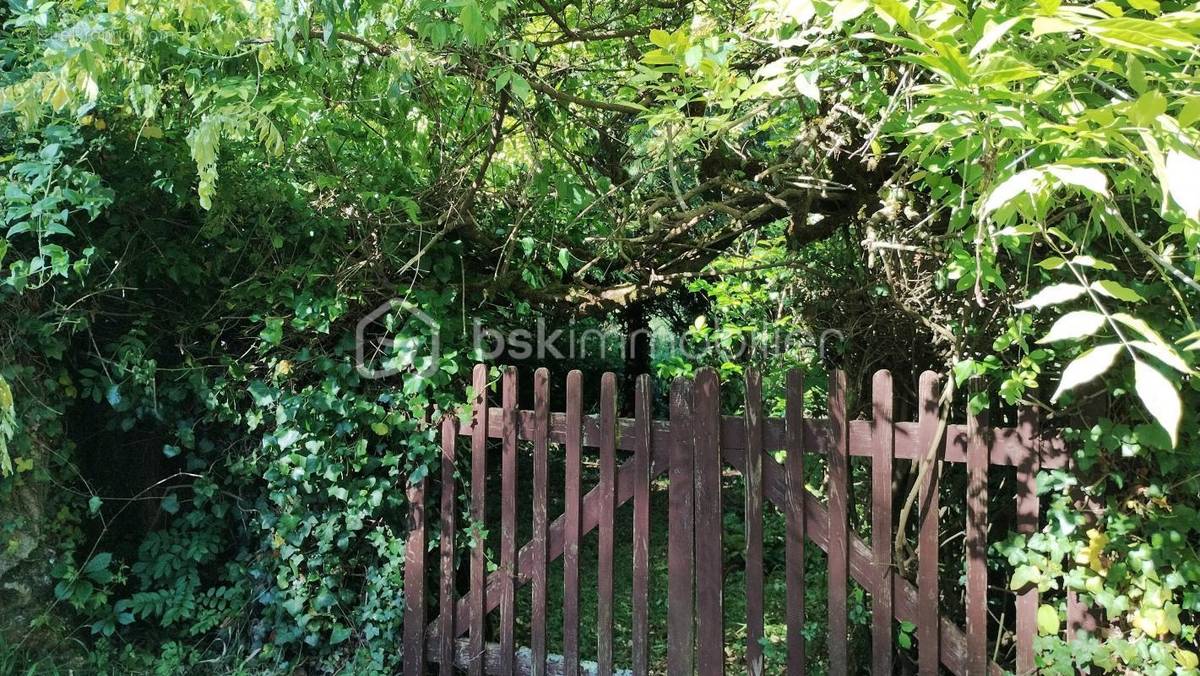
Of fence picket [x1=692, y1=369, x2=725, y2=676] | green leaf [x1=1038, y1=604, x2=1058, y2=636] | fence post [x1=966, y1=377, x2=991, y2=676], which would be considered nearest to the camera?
green leaf [x1=1038, y1=604, x2=1058, y2=636]

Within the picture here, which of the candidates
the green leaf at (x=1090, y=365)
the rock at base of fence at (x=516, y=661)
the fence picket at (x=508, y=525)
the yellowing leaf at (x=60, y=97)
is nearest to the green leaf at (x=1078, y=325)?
the green leaf at (x=1090, y=365)

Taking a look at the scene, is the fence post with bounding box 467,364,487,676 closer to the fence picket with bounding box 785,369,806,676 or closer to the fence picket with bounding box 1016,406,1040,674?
the fence picket with bounding box 785,369,806,676

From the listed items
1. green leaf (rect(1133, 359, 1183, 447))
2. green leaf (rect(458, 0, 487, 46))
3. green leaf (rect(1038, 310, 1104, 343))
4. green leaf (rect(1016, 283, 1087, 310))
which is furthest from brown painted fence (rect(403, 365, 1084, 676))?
green leaf (rect(1133, 359, 1183, 447))

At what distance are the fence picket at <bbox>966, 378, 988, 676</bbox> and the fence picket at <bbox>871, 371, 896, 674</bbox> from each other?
0.27 m

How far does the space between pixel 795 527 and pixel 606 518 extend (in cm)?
79

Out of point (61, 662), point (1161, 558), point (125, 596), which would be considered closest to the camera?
point (1161, 558)

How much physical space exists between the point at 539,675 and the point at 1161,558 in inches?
95.4

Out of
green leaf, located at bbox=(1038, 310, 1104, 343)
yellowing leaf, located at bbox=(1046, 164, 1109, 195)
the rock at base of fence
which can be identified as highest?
yellowing leaf, located at bbox=(1046, 164, 1109, 195)

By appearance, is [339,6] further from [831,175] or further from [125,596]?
[125,596]

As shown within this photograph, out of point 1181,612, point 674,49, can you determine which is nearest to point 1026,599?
point 1181,612

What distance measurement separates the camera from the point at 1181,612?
272 cm

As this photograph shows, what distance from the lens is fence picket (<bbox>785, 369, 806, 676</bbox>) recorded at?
323 centimetres

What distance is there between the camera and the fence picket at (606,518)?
137 inches

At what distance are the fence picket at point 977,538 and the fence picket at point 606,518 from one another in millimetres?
1372
